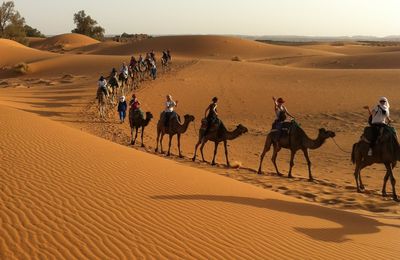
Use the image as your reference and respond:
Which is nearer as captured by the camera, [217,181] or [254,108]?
[217,181]

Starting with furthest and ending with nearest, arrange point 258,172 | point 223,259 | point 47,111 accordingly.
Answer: point 47,111 < point 258,172 < point 223,259

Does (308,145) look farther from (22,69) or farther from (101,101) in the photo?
(22,69)

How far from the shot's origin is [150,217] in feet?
23.5

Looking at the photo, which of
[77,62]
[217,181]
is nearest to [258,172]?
[217,181]

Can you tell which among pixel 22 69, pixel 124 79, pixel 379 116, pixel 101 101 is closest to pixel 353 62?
pixel 124 79

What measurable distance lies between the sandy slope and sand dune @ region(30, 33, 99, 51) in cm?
8524

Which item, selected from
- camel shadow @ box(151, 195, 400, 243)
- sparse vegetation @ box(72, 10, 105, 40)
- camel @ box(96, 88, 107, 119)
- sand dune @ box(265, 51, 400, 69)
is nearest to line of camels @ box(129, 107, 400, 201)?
camel shadow @ box(151, 195, 400, 243)

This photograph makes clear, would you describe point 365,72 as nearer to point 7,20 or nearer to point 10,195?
point 10,195

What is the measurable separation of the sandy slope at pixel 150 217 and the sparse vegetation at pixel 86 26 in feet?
365

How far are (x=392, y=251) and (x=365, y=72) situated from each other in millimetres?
30494

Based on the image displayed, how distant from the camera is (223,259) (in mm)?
6016

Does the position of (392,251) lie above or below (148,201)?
below

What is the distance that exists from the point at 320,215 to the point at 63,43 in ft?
306

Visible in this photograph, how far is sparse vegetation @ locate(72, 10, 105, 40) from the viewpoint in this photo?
11656 centimetres
